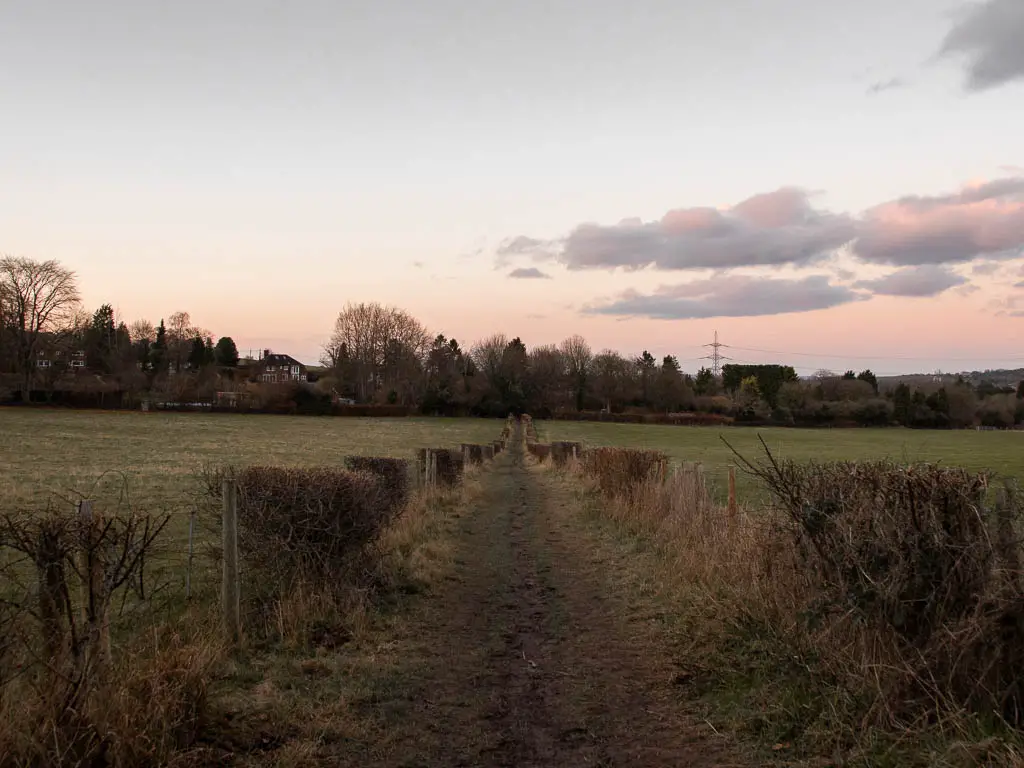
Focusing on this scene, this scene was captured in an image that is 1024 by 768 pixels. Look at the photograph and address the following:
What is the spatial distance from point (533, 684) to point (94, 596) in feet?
11.4

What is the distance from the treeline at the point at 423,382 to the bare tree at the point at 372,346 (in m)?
0.16

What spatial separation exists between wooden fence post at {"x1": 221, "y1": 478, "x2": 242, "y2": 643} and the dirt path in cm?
156

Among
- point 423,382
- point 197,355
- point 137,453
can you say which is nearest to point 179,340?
point 197,355

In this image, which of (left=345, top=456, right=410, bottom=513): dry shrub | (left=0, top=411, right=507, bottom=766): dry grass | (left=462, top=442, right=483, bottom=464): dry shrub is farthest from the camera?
(left=462, top=442, right=483, bottom=464): dry shrub

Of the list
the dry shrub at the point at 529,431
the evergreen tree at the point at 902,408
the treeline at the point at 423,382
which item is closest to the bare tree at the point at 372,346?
the treeline at the point at 423,382

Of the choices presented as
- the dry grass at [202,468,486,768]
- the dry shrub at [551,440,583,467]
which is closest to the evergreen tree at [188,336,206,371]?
the dry shrub at [551,440,583,467]

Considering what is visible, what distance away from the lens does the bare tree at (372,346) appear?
365 feet

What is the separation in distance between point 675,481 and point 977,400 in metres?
136

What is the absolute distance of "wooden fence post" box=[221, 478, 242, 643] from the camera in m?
A: 6.46

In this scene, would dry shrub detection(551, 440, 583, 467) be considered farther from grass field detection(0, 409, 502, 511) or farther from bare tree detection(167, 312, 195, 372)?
bare tree detection(167, 312, 195, 372)

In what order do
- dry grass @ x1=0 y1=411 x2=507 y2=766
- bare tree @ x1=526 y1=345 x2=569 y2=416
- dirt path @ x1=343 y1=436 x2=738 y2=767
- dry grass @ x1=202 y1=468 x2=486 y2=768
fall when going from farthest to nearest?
1. bare tree @ x1=526 y1=345 x2=569 y2=416
2. dirt path @ x1=343 y1=436 x2=738 y2=767
3. dry grass @ x1=202 y1=468 x2=486 y2=768
4. dry grass @ x1=0 y1=411 x2=507 y2=766

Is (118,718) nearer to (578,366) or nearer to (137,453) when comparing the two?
(137,453)

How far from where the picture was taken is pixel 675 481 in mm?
12680

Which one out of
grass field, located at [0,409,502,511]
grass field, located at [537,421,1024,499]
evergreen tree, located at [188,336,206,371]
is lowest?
grass field, located at [537,421,1024,499]
